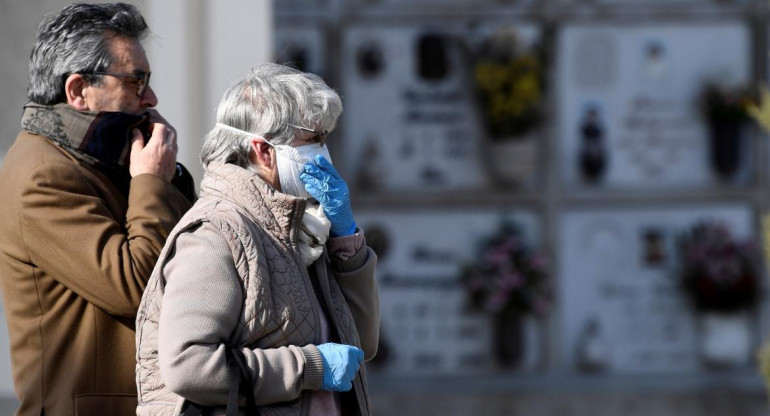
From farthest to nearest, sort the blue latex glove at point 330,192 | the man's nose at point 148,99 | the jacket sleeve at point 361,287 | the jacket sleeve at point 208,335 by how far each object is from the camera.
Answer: the man's nose at point 148,99, the jacket sleeve at point 361,287, the blue latex glove at point 330,192, the jacket sleeve at point 208,335

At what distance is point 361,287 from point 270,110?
1.35 feet

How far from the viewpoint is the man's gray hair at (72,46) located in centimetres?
223

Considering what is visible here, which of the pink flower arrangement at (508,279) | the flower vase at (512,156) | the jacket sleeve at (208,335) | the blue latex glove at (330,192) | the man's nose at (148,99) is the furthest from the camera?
the flower vase at (512,156)

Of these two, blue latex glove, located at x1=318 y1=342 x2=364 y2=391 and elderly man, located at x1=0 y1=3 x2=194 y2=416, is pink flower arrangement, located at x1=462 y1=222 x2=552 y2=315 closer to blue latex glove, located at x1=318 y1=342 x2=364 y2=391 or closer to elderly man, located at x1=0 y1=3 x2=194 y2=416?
elderly man, located at x1=0 y1=3 x2=194 y2=416

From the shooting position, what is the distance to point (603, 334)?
20.2 feet

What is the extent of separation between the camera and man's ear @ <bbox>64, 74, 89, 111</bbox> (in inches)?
88.2

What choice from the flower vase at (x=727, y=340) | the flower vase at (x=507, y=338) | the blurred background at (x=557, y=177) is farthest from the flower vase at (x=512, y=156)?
the flower vase at (x=727, y=340)

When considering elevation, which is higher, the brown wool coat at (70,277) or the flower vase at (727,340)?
the brown wool coat at (70,277)

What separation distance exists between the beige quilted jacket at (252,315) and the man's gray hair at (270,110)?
5 centimetres

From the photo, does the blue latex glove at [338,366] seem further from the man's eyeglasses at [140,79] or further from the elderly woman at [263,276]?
the man's eyeglasses at [140,79]

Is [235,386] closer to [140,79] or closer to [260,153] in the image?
[260,153]

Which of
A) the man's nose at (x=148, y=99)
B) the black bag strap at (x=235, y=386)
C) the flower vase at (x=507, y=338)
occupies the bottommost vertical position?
the flower vase at (x=507, y=338)

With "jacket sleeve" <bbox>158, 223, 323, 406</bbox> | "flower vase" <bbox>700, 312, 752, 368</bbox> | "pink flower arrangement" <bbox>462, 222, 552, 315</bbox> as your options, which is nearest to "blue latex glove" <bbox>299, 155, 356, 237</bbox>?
"jacket sleeve" <bbox>158, 223, 323, 406</bbox>

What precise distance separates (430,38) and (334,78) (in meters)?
0.57
